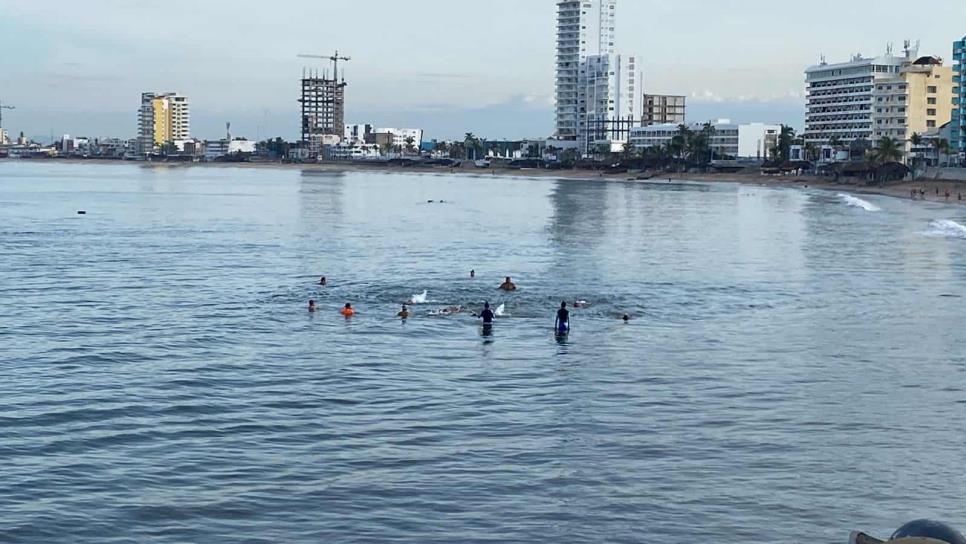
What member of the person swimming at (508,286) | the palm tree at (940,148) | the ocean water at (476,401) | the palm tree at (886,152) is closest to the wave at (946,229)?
the ocean water at (476,401)

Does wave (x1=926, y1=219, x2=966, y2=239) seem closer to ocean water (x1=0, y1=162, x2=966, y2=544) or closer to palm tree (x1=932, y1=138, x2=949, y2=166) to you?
ocean water (x1=0, y1=162, x2=966, y2=544)

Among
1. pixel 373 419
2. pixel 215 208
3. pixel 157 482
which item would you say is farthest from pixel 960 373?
pixel 215 208

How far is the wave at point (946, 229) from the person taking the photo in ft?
279

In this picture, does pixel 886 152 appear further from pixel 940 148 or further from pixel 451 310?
pixel 451 310

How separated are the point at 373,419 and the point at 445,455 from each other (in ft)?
11.3

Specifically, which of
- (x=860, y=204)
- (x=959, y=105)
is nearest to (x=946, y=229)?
(x=860, y=204)

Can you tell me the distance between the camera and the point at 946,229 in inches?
3580

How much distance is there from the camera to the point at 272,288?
5212cm

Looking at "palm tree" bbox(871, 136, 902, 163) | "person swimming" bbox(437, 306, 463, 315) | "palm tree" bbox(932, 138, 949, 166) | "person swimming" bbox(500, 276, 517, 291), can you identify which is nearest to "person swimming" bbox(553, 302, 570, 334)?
"person swimming" bbox(437, 306, 463, 315)

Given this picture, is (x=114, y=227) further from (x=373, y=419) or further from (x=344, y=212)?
(x=373, y=419)

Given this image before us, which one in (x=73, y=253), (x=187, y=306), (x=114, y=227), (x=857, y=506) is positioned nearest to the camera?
(x=857, y=506)

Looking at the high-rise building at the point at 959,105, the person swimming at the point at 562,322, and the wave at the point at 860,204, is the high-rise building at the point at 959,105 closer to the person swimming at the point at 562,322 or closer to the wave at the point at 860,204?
the wave at the point at 860,204

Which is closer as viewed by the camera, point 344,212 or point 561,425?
point 561,425

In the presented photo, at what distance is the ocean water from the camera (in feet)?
63.2
